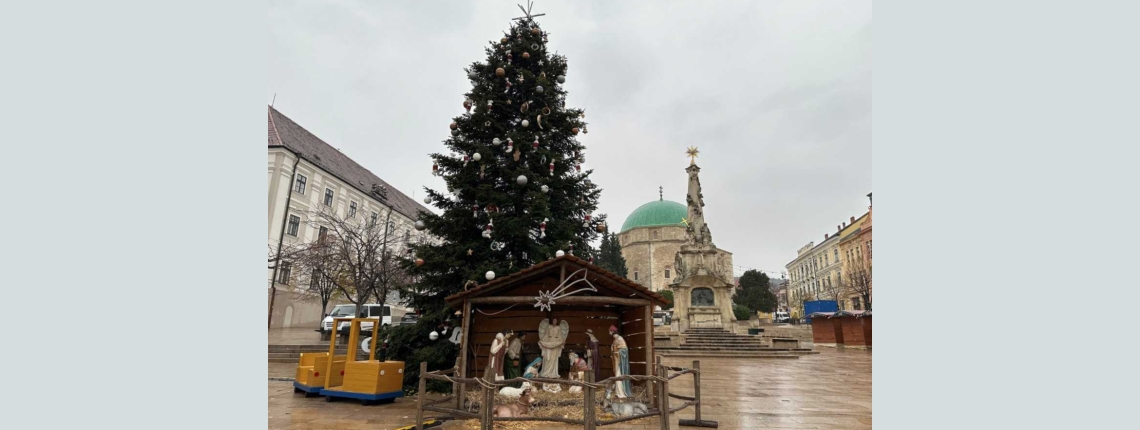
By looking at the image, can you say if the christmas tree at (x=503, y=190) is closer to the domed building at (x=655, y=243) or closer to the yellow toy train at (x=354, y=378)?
the yellow toy train at (x=354, y=378)

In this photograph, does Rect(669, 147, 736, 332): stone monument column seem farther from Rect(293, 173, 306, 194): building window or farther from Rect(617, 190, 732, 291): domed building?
Rect(617, 190, 732, 291): domed building

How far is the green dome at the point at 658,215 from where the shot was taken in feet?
221

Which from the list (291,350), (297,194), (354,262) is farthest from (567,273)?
(297,194)

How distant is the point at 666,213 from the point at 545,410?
61803mm

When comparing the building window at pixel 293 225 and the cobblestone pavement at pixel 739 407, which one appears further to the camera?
the building window at pixel 293 225

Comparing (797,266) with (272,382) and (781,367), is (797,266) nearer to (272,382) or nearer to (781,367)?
(781,367)

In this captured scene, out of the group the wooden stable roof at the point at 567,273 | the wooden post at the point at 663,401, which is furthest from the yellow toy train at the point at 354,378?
the wooden post at the point at 663,401

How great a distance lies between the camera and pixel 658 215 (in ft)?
225

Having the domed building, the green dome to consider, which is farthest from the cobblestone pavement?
the green dome

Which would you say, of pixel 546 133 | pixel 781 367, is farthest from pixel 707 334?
pixel 546 133

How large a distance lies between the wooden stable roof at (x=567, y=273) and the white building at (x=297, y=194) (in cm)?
1972

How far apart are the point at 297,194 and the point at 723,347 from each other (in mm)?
25938

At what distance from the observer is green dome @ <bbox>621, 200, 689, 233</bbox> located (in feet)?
221

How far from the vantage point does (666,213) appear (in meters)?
68.2
